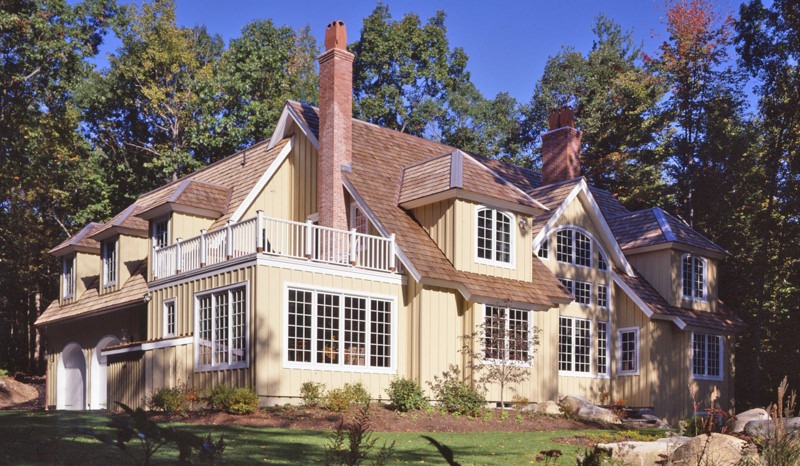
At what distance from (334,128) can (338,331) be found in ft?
19.2

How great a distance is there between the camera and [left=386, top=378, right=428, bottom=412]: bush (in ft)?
67.0

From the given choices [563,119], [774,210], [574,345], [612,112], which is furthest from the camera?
[612,112]

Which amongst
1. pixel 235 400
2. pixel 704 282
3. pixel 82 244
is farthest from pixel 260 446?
pixel 704 282

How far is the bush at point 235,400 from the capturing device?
746 inches

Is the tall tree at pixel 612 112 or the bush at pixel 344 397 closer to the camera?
the bush at pixel 344 397

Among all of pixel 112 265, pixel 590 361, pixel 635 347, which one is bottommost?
pixel 590 361

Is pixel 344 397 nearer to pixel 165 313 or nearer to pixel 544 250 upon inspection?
pixel 165 313

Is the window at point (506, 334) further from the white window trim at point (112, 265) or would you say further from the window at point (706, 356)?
A: the white window trim at point (112, 265)

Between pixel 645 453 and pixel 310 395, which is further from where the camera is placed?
pixel 310 395

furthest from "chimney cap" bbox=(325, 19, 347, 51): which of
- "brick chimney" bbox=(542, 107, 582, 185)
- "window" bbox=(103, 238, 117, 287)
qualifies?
"window" bbox=(103, 238, 117, 287)

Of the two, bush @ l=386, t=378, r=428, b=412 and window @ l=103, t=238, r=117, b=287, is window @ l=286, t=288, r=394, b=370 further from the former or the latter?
window @ l=103, t=238, r=117, b=287

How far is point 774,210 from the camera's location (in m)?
36.5

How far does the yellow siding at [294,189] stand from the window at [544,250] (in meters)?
7.04

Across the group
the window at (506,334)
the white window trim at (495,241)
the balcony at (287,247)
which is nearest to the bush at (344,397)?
the balcony at (287,247)
